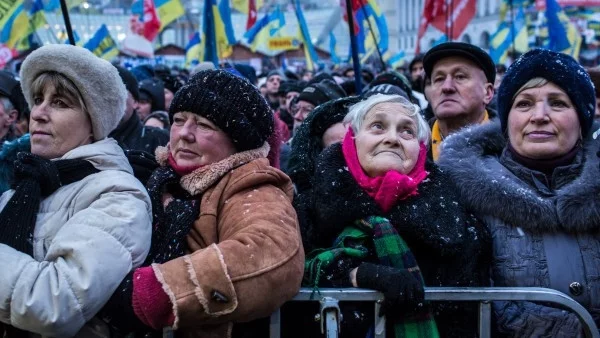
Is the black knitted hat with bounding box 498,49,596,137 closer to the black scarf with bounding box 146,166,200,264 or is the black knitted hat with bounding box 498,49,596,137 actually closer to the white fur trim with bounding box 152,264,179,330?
the black scarf with bounding box 146,166,200,264

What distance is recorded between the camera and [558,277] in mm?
2512

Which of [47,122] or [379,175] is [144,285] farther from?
[379,175]

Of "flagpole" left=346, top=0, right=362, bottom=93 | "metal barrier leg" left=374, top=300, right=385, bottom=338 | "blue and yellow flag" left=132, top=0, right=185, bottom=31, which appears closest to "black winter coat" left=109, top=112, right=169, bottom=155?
"flagpole" left=346, top=0, right=362, bottom=93

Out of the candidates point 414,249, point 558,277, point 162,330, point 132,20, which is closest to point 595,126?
point 558,277

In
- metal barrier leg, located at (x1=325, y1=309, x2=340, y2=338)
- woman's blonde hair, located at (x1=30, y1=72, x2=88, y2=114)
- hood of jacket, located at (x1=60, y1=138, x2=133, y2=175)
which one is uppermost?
woman's blonde hair, located at (x1=30, y1=72, x2=88, y2=114)

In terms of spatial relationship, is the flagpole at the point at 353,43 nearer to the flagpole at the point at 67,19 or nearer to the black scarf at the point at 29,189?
the flagpole at the point at 67,19

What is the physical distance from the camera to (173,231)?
2381 millimetres

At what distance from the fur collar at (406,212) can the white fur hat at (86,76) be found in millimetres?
806

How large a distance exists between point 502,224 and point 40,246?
162 centimetres

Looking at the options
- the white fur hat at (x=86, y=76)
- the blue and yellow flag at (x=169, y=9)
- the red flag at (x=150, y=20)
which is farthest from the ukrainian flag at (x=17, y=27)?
the white fur hat at (x=86, y=76)

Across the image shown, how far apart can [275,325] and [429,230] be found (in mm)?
621

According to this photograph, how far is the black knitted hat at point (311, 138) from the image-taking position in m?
3.19

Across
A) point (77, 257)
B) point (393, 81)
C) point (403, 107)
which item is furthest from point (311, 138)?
point (393, 81)

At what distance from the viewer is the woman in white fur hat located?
207cm
